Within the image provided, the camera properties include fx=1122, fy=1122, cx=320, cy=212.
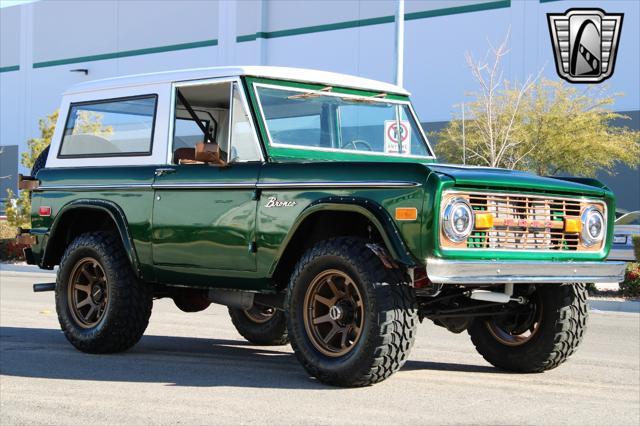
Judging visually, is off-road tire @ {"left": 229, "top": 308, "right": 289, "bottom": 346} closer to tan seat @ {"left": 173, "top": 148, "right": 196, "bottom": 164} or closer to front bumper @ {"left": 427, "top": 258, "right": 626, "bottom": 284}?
tan seat @ {"left": 173, "top": 148, "right": 196, "bottom": 164}

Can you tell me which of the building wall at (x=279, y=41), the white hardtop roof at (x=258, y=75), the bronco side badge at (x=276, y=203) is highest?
the building wall at (x=279, y=41)

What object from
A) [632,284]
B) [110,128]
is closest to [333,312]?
[110,128]

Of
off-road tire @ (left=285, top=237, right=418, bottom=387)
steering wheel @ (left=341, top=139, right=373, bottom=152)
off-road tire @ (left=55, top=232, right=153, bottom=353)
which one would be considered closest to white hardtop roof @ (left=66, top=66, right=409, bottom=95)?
steering wheel @ (left=341, top=139, right=373, bottom=152)

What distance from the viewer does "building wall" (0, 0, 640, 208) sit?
133 ft

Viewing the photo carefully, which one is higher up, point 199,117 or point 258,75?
point 258,75

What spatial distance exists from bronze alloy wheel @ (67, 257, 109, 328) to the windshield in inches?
80.8

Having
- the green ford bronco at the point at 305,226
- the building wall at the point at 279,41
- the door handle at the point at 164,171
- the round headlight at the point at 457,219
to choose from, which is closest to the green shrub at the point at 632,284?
the green ford bronco at the point at 305,226

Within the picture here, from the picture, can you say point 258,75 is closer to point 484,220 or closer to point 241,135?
point 241,135

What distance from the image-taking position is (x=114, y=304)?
9.04 meters

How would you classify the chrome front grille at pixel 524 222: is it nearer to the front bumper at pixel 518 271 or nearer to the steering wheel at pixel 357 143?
the front bumper at pixel 518 271

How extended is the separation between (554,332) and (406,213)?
5.76ft

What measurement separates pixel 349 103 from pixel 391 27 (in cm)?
3625

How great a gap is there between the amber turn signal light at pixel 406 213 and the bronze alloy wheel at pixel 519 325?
1.67 metres

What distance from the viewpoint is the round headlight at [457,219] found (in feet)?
23.0
